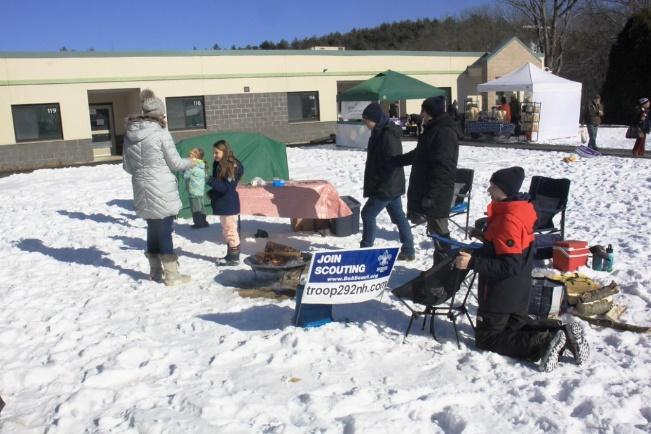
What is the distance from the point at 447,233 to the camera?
244 inches

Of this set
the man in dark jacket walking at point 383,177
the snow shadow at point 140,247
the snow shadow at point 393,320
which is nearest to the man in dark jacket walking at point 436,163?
the man in dark jacket walking at point 383,177

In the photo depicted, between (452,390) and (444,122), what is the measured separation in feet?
9.07

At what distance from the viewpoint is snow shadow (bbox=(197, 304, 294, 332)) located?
5.19m

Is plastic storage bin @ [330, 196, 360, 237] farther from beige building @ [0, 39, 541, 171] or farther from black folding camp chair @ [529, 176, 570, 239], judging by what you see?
beige building @ [0, 39, 541, 171]

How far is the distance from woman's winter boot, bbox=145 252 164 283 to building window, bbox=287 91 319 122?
Result: 21128 millimetres

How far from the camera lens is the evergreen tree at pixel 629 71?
2953cm

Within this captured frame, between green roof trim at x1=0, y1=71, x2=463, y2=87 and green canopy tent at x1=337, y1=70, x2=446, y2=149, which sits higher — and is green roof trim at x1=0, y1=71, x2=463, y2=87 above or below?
above

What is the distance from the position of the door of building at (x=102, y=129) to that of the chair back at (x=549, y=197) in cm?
2049

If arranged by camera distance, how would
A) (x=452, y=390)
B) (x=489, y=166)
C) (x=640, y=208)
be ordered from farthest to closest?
(x=489, y=166) → (x=640, y=208) → (x=452, y=390)

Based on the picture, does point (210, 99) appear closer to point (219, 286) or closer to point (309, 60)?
point (309, 60)

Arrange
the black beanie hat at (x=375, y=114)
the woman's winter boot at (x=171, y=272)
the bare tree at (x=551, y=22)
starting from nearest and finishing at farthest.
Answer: the woman's winter boot at (x=171, y=272), the black beanie hat at (x=375, y=114), the bare tree at (x=551, y=22)

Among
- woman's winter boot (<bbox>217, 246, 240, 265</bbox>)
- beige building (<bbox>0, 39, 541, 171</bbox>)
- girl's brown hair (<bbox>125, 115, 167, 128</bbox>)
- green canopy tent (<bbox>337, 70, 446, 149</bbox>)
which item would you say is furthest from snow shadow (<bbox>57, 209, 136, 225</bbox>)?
beige building (<bbox>0, 39, 541, 171</bbox>)

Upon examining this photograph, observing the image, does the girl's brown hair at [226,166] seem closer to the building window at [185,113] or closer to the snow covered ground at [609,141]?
the snow covered ground at [609,141]

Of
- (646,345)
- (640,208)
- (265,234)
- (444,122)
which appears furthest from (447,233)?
(640,208)
